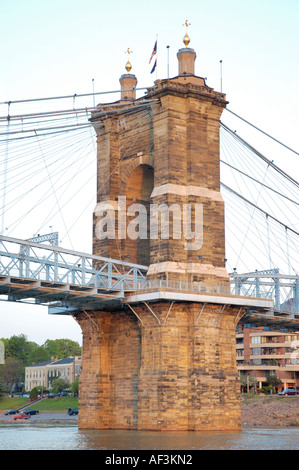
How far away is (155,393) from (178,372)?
2.25 metres

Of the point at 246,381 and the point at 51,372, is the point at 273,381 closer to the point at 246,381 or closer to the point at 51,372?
the point at 246,381

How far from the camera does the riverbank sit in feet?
279

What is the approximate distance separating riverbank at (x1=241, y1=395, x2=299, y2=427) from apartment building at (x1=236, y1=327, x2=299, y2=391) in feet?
72.7

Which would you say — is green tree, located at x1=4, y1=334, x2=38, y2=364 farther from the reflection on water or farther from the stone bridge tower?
the reflection on water

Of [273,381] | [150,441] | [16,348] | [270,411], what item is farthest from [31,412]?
[150,441]

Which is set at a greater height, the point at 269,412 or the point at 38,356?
the point at 38,356

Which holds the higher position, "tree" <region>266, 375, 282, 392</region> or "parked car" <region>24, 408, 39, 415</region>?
"tree" <region>266, 375, 282, 392</region>

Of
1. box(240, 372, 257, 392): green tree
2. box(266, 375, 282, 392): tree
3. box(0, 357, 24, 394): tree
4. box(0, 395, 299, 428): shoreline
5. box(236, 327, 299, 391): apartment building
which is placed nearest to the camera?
box(0, 395, 299, 428): shoreline

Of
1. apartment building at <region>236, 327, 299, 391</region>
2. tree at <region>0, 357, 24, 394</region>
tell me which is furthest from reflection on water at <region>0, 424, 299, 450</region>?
tree at <region>0, 357, 24, 394</region>

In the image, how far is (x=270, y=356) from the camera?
12406 cm

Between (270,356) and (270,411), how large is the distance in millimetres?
33348

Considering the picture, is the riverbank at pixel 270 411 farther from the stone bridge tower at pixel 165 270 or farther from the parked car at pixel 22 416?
the parked car at pixel 22 416

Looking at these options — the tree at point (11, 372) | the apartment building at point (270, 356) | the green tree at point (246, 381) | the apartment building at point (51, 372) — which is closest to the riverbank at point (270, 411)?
the green tree at point (246, 381)
